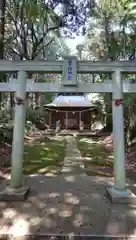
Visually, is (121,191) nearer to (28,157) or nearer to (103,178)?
(103,178)

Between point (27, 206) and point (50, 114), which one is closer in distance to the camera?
point (27, 206)

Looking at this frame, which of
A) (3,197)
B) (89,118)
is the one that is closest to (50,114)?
(89,118)

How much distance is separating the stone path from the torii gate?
1.17 feet

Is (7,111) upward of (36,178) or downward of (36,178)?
upward

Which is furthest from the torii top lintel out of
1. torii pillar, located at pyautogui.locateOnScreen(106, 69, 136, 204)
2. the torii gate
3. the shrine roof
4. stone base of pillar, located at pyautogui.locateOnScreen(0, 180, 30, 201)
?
the shrine roof

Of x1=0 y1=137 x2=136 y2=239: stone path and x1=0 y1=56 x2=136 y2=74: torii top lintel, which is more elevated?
x1=0 y1=56 x2=136 y2=74: torii top lintel

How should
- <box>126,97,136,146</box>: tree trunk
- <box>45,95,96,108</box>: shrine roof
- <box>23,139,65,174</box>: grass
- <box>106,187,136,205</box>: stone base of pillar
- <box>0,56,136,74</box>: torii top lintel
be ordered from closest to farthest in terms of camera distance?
<box>106,187,136,205</box>: stone base of pillar
<box>0,56,136,74</box>: torii top lintel
<box>23,139,65,174</box>: grass
<box>126,97,136,146</box>: tree trunk
<box>45,95,96,108</box>: shrine roof

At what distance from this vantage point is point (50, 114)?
20.0 metres

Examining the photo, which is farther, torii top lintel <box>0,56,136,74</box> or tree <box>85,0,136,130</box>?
tree <box>85,0,136,130</box>

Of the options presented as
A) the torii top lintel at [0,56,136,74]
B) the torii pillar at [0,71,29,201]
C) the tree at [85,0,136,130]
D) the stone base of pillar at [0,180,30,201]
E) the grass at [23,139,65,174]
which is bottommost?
the grass at [23,139,65,174]

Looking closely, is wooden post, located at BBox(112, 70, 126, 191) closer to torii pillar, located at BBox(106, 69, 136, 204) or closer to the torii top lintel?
torii pillar, located at BBox(106, 69, 136, 204)

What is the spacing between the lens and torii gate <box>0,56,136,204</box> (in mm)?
3854

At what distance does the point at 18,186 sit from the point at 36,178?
1.10m

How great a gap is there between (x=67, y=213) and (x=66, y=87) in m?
1.99
